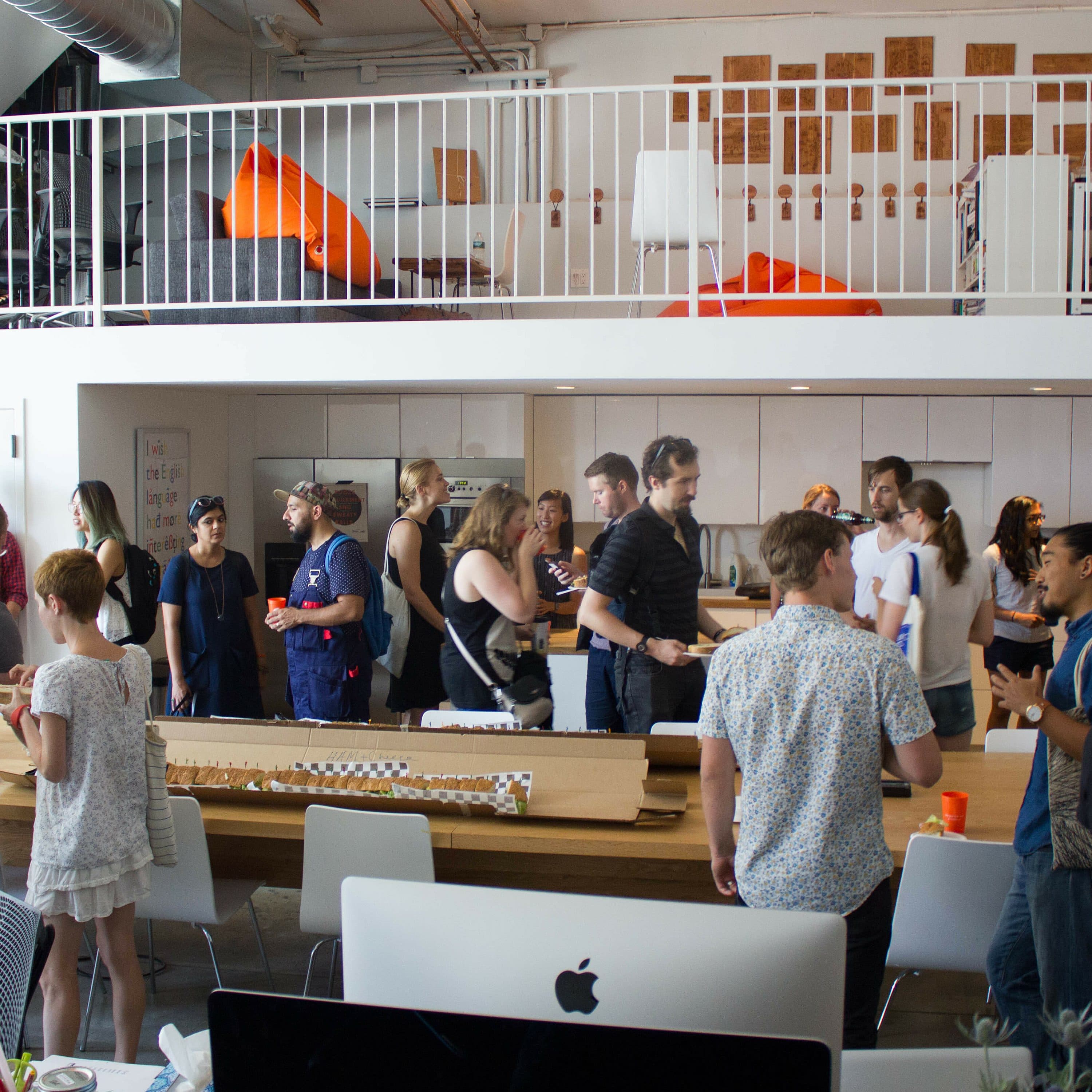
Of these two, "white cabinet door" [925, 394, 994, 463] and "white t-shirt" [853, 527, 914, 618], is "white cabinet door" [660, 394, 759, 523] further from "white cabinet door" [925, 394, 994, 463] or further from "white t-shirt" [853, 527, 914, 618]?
"white t-shirt" [853, 527, 914, 618]

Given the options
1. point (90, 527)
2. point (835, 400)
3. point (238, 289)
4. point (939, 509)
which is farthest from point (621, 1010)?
point (835, 400)

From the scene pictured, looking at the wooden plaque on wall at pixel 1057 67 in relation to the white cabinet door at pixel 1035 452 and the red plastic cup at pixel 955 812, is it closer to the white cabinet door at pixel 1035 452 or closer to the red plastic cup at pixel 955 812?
the white cabinet door at pixel 1035 452

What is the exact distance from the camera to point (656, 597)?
3395mm

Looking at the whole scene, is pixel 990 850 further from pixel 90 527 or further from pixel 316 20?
pixel 316 20

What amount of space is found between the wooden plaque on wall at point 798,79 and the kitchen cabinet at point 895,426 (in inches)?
86.6

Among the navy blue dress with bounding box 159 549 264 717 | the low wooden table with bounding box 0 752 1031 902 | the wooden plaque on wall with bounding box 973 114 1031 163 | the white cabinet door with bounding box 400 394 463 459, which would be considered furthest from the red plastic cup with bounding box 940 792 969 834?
the wooden plaque on wall with bounding box 973 114 1031 163

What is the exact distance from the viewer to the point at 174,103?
6711mm

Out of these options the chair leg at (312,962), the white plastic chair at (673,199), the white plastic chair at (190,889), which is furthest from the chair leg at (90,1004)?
the white plastic chair at (673,199)

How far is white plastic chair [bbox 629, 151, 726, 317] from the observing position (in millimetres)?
4863

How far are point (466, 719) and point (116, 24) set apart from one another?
480 centimetres

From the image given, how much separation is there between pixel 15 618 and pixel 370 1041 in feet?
16.3

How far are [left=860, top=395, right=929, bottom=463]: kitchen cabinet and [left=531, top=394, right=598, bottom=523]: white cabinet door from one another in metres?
1.72

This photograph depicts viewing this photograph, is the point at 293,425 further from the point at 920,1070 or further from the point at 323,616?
the point at 920,1070

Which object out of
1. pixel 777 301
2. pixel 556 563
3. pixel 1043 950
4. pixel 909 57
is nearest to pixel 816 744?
pixel 1043 950
